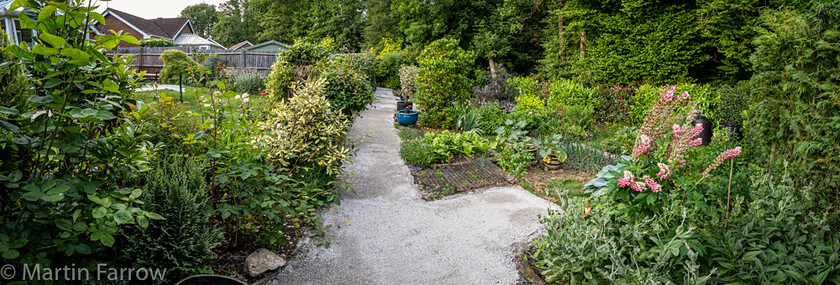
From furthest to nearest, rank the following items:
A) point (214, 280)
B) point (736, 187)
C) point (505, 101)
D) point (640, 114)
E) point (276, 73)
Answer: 1. point (505, 101)
2. point (640, 114)
3. point (276, 73)
4. point (736, 187)
5. point (214, 280)

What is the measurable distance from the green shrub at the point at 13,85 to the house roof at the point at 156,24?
2999cm

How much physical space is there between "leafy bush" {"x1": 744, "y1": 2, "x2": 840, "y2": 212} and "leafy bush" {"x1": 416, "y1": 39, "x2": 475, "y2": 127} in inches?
234

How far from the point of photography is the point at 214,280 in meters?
1.83

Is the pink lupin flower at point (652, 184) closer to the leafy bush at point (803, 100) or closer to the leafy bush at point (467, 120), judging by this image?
the leafy bush at point (803, 100)

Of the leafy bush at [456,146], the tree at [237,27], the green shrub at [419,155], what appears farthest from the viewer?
the tree at [237,27]

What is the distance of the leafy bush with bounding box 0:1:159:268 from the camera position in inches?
67.2

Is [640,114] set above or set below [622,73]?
below

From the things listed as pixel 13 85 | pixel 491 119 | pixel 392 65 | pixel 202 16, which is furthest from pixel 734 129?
pixel 202 16

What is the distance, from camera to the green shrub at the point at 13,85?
201 centimetres

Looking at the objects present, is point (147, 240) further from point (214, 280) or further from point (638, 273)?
point (638, 273)

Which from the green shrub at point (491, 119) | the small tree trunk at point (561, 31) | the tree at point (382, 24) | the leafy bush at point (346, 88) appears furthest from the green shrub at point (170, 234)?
the tree at point (382, 24)

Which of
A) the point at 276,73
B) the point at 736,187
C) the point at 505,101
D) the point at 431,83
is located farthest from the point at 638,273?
the point at 505,101

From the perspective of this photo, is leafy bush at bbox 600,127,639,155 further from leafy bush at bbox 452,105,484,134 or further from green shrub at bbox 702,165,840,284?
green shrub at bbox 702,165,840,284

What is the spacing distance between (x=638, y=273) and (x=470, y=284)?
114 cm
